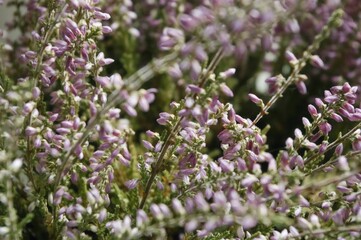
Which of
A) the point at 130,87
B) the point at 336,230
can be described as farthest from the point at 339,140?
the point at 130,87

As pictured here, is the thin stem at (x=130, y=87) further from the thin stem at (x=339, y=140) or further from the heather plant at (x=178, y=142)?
the thin stem at (x=339, y=140)

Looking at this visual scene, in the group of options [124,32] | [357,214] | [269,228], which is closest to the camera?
[357,214]

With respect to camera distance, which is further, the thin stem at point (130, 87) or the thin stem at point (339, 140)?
the thin stem at point (339, 140)

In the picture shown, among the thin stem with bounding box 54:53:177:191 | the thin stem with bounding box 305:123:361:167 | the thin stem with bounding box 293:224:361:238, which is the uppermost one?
the thin stem with bounding box 54:53:177:191

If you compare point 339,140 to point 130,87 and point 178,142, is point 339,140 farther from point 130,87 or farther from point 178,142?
point 130,87

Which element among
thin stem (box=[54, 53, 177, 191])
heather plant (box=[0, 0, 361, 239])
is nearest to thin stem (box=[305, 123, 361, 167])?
heather plant (box=[0, 0, 361, 239])

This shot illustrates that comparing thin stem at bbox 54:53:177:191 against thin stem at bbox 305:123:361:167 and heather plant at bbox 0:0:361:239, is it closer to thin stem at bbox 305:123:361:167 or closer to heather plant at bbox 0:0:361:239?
heather plant at bbox 0:0:361:239

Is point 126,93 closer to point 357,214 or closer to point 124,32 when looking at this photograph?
point 357,214

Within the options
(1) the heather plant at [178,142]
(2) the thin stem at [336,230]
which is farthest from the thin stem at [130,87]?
(2) the thin stem at [336,230]

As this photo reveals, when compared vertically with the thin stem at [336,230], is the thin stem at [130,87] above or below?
above

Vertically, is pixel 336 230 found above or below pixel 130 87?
below

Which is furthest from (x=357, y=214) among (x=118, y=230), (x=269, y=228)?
(x=118, y=230)
